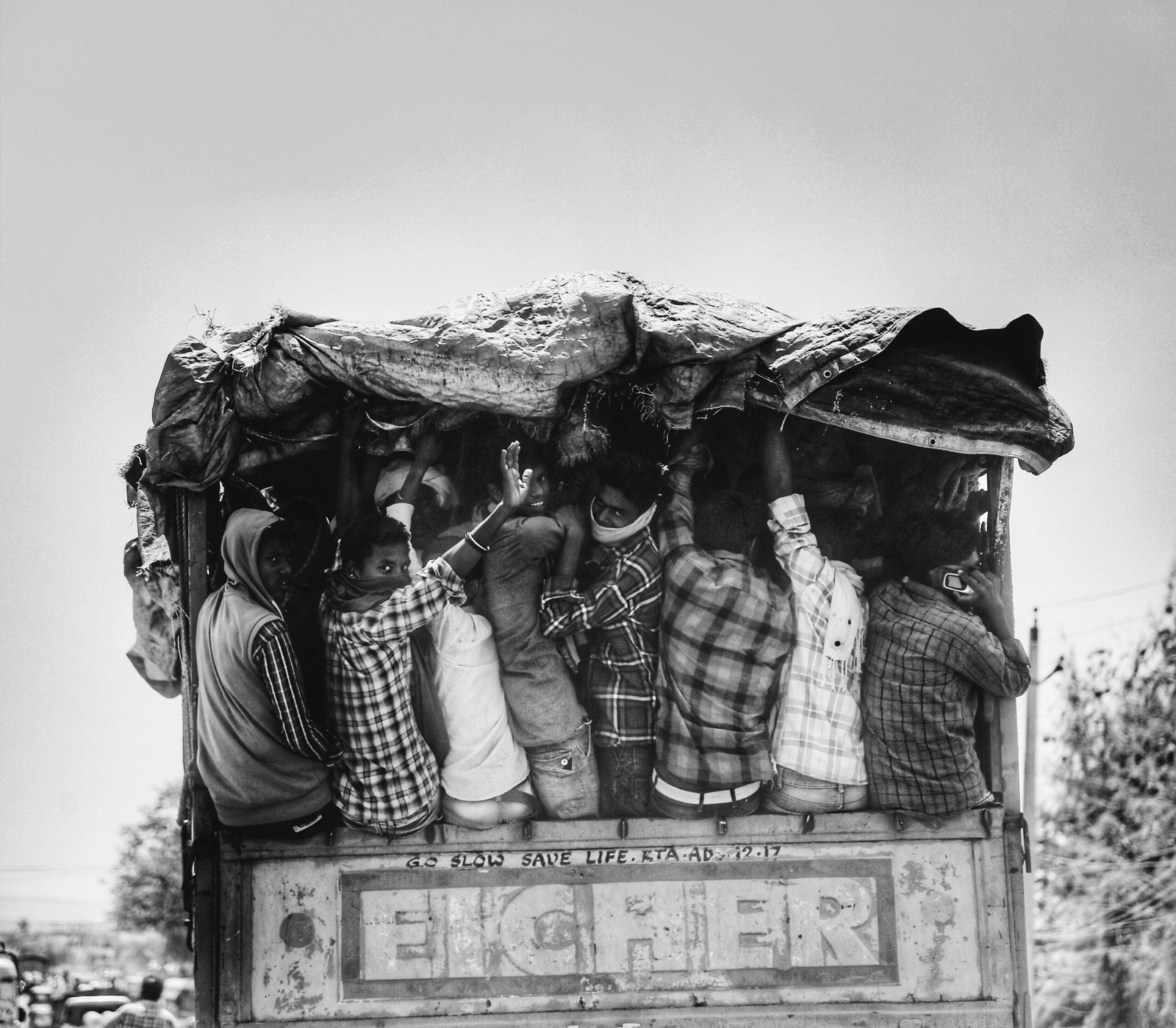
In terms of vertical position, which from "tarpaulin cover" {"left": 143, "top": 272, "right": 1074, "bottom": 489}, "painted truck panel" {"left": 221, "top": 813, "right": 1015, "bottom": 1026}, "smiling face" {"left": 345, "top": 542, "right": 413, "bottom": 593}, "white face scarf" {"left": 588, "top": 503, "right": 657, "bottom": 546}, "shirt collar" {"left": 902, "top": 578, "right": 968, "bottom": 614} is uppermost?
"tarpaulin cover" {"left": 143, "top": 272, "right": 1074, "bottom": 489}

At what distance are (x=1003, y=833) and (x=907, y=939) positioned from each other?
498mm

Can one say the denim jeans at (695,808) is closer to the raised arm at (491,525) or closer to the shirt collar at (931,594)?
the shirt collar at (931,594)

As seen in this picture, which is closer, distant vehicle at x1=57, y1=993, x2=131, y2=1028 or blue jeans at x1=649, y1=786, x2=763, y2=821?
blue jeans at x1=649, y1=786, x2=763, y2=821

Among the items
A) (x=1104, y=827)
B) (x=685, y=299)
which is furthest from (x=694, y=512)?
(x=1104, y=827)

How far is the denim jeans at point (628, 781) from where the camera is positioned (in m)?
3.72

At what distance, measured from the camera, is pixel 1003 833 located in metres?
3.79

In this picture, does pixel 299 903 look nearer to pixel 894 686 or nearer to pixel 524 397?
pixel 524 397

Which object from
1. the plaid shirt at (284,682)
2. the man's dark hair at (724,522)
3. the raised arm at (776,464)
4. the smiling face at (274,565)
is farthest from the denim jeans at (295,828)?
the raised arm at (776,464)

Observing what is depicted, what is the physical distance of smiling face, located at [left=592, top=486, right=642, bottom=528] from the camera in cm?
375

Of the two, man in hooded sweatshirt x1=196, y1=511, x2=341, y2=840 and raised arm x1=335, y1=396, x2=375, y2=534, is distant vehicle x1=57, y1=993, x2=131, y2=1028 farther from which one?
raised arm x1=335, y1=396, x2=375, y2=534

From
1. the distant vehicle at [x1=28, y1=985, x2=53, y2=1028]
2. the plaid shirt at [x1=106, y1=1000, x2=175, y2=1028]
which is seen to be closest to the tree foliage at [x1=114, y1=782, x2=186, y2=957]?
the distant vehicle at [x1=28, y1=985, x2=53, y2=1028]

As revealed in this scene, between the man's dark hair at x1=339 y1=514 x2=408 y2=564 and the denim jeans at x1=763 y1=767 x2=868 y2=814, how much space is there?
1540mm

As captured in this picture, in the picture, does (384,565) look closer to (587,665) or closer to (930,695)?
(587,665)

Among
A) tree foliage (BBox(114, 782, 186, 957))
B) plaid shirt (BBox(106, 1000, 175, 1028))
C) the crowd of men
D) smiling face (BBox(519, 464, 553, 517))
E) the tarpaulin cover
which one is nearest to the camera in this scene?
the tarpaulin cover
